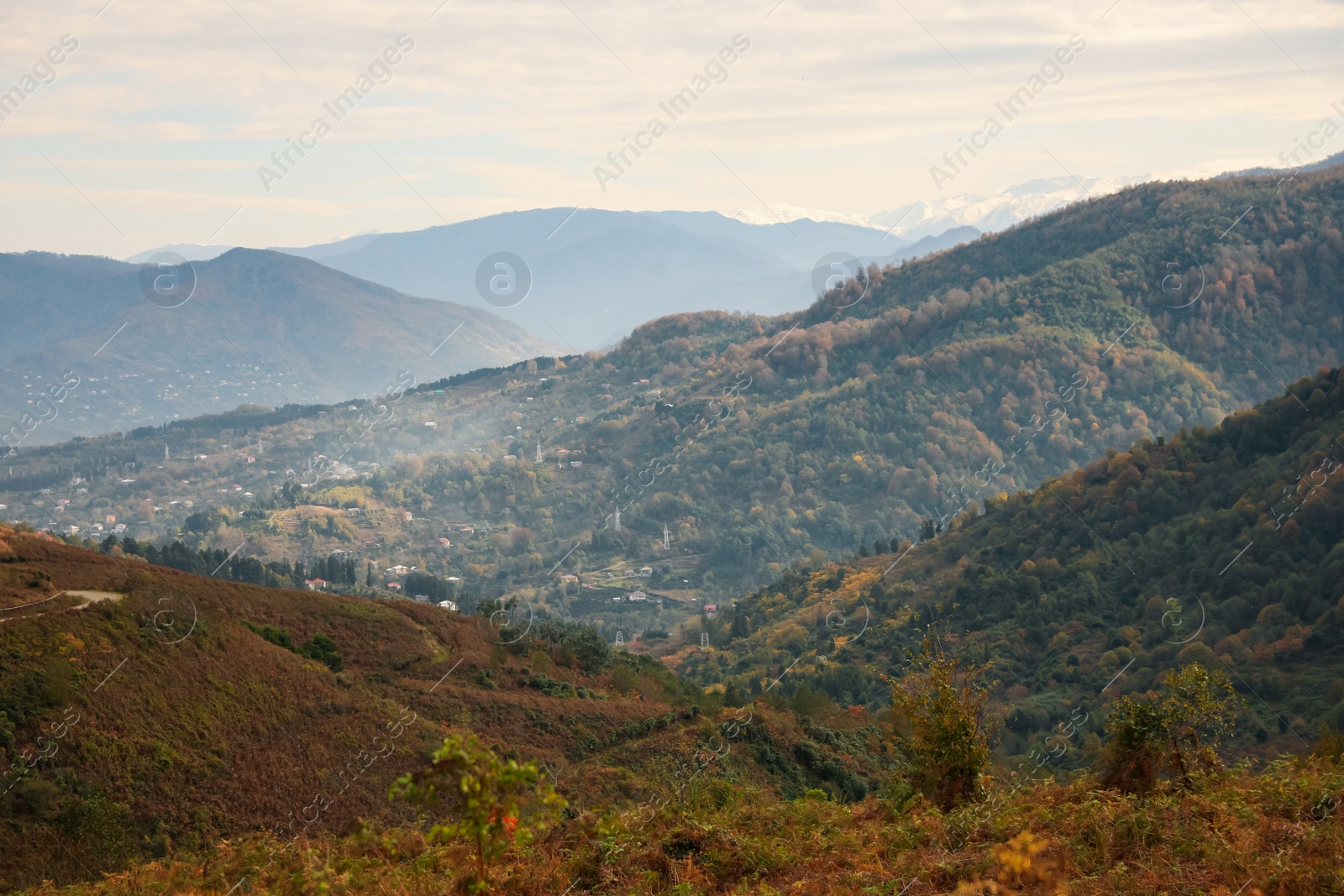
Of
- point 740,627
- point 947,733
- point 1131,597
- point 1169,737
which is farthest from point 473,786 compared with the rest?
point 740,627

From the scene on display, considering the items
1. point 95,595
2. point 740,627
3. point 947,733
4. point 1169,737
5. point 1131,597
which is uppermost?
point 95,595

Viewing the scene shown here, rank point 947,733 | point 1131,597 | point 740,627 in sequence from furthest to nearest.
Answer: point 740,627
point 1131,597
point 947,733

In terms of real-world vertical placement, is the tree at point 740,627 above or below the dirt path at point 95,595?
below

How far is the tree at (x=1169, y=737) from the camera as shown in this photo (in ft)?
43.7

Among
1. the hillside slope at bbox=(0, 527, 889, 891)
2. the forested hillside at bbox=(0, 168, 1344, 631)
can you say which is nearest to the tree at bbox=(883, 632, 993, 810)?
the hillside slope at bbox=(0, 527, 889, 891)

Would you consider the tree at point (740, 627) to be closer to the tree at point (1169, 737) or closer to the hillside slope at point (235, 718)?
the hillside slope at point (235, 718)

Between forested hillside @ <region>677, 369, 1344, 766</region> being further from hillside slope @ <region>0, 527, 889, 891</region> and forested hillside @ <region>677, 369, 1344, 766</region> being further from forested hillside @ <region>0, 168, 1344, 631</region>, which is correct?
forested hillside @ <region>0, 168, 1344, 631</region>

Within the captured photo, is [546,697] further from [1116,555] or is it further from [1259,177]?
[1259,177]

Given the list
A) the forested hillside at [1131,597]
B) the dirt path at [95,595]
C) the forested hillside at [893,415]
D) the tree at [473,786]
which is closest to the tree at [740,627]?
the forested hillside at [1131,597]

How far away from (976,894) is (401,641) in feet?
72.1

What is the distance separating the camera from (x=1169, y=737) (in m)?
13.4

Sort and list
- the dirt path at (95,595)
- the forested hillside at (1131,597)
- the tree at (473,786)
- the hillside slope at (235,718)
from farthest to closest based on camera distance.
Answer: the forested hillside at (1131,597) → the dirt path at (95,595) → the hillside slope at (235,718) → the tree at (473,786)

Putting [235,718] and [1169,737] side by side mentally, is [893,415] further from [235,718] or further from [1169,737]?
[1169,737]

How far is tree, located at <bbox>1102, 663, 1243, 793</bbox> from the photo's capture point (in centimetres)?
1331
